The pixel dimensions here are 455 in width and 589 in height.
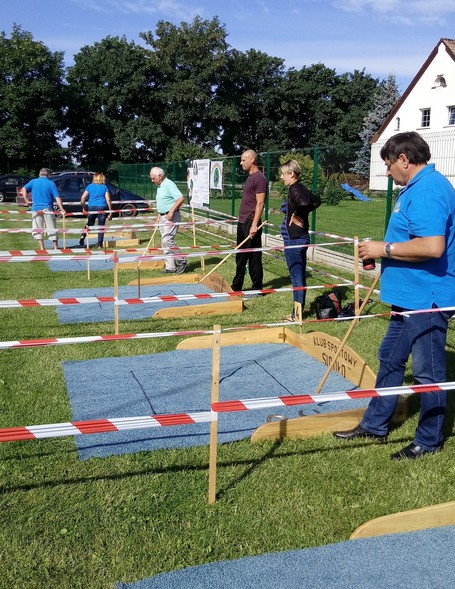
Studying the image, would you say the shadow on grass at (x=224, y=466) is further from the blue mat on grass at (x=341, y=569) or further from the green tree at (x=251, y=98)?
the green tree at (x=251, y=98)

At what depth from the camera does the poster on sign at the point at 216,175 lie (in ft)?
48.7

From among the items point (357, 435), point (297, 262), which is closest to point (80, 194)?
point (297, 262)

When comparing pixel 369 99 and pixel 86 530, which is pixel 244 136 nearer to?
pixel 369 99

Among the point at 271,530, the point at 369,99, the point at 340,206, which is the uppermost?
the point at 369,99

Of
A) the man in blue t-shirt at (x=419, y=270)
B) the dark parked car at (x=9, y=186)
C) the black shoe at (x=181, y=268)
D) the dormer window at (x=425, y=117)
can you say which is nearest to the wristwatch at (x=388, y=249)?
the man in blue t-shirt at (x=419, y=270)

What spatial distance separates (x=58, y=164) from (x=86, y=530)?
150 ft

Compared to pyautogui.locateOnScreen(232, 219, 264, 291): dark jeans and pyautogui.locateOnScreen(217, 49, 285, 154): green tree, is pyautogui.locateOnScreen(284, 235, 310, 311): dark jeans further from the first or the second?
pyautogui.locateOnScreen(217, 49, 285, 154): green tree

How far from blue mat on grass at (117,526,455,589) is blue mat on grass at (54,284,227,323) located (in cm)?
511

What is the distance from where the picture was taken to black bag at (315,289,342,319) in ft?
25.0

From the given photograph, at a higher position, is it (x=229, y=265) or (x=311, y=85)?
(x=311, y=85)

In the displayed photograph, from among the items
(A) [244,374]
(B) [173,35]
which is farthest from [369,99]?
(A) [244,374]

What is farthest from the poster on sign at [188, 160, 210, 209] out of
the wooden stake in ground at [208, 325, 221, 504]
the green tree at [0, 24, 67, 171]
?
the green tree at [0, 24, 67, 171]

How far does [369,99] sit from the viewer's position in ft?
211

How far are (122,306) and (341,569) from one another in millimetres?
6150
